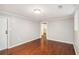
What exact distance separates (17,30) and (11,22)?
0.32 m

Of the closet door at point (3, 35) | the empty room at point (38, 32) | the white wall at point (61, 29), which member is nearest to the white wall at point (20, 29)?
the empty room at point (38, 32)

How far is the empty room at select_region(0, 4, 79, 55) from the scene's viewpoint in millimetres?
2551

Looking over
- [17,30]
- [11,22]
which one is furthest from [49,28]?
[11,22]

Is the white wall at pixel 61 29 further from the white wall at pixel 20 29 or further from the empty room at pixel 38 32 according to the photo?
the white wall at pixel 20 29

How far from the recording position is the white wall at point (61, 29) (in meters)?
2.61

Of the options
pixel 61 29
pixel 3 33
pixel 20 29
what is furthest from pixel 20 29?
pixel 61 29

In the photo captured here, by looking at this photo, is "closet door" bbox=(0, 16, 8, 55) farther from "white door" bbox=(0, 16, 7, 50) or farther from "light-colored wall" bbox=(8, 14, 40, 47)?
"light-colored wall" bbox=(8, 14, 40, 47)

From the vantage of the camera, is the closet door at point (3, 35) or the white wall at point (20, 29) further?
the white wall at point (20, 29)

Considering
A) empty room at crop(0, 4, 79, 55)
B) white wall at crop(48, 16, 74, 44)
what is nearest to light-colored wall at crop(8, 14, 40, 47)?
empty room at crop(0, 4, 79, 55)

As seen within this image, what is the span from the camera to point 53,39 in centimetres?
299

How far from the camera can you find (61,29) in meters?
2.78

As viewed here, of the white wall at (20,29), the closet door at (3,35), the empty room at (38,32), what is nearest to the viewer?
the empty room at (38,32)

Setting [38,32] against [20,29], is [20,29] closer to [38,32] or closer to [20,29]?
[20,29]

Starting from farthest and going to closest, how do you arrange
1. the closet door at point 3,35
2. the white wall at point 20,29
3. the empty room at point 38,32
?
the white wall at point 20,29, the closet door at point 3,35, the empty room at point 38,32
